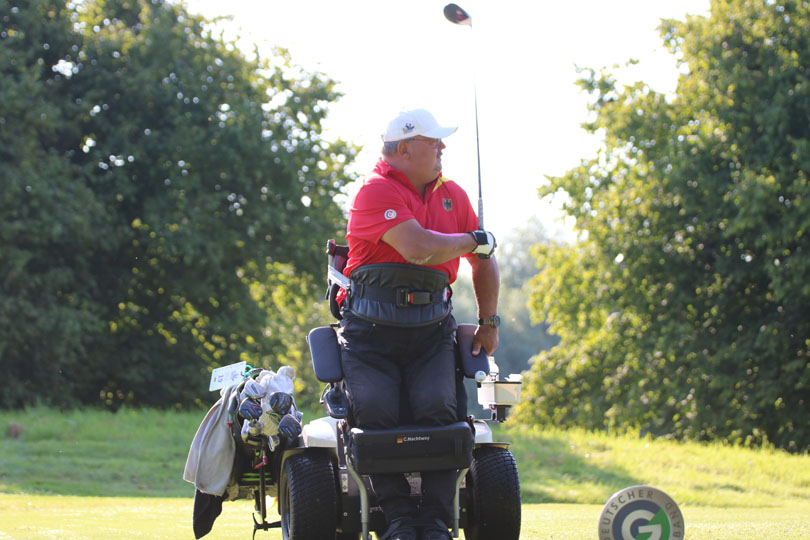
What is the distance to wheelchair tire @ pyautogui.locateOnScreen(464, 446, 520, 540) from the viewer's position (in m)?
5.12

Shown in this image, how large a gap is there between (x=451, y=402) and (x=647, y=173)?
23.4 metres

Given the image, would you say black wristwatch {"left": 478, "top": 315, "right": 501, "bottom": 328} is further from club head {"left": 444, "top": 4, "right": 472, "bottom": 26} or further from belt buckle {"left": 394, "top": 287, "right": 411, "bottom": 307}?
club head {"left": 444, "top": 4, "right": 472, "bottom": 26}

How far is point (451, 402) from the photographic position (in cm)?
494

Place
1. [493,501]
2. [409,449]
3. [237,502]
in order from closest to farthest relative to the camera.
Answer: [409,449] → [493,501] → [237,502]

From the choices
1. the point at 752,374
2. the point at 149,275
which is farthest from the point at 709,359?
the point at 149,275

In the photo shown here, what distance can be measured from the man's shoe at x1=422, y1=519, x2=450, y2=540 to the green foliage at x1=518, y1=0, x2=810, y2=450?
64.7 ft

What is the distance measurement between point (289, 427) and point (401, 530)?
111cm

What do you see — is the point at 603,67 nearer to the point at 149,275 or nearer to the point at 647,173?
the point at 647,173

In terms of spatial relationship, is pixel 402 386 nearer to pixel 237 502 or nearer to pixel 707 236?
pixel 237 502

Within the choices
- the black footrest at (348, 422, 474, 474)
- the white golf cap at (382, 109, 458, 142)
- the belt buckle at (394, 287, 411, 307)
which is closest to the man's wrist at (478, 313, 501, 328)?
the belt buckle at (394, 287, 411, 307)

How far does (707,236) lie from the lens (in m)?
27.2

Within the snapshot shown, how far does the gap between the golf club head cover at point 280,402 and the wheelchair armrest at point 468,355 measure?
99 cm

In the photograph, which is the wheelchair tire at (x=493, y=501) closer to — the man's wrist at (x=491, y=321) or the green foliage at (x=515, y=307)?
the man's wrist at (x=491, y=321)

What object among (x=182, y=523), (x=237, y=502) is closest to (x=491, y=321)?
(x=182, y=523)
